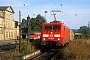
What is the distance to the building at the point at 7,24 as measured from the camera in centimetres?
8060

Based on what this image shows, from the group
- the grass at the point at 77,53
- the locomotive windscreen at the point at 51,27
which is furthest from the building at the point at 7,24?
the grass at the point at 77,53

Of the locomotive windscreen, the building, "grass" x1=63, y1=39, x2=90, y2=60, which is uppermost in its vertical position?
the building

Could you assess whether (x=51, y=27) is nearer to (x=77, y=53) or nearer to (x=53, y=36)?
(x=53, y=36)

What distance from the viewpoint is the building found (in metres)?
80.6

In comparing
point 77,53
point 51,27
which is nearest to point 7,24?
point 51,27

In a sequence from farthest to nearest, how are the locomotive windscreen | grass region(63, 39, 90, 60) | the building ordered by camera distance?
the building
the locomotive windscreen
grass region(63, 39, 90, 60)

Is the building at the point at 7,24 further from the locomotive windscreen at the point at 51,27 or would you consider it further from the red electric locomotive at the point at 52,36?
the red electric locomotive at the point at 52,36

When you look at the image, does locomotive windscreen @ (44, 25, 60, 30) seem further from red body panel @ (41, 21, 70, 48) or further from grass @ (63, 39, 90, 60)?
grass @ (63, 39, 90, 60)

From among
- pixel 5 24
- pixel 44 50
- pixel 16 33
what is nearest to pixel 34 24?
pixel 16 33

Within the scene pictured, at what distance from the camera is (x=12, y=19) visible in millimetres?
94312

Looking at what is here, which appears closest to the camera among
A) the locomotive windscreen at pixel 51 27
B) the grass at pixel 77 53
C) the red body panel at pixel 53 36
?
the grass at pixel 77 53

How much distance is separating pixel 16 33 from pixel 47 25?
72.4 metres

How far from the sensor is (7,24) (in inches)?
3430

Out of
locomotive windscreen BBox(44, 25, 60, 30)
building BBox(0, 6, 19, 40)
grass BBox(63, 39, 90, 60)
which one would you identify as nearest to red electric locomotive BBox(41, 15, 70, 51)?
locomotive windscreen BBox(44, 25, 60, 30)
